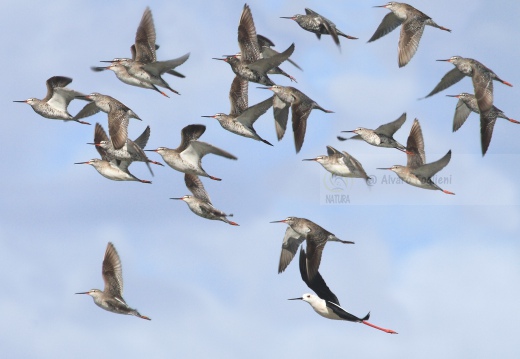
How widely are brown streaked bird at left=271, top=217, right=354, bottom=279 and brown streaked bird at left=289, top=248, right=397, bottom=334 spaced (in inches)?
Answer: 12.0

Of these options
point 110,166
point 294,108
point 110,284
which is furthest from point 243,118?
point 110,284

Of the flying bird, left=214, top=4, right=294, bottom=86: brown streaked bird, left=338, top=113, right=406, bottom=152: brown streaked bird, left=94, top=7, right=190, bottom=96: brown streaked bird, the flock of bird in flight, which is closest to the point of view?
the flying bird

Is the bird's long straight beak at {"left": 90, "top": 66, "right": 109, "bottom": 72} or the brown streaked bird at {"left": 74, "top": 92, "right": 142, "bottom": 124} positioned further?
the bird's long straight beak at {"left": 90, "top": 66, "right": 109, "bottom": 72}

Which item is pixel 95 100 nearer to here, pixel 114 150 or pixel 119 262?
pixel 114 150

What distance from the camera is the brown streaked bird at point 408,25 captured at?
43.3 metres

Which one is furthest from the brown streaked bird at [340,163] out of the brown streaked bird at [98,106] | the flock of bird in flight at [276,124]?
the brown streaked bird at [98,106]

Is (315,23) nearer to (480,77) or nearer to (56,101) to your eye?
(480,77)

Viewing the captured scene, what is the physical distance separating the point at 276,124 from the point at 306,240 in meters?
4.79

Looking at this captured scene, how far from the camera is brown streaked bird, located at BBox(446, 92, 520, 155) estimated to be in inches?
1619

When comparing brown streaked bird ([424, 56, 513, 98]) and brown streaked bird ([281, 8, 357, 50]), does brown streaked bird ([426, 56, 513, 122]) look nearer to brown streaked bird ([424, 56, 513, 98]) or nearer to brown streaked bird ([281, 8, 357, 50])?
brown streaked bird ([424, 56, 513, 98])

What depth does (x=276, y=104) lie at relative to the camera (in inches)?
1772

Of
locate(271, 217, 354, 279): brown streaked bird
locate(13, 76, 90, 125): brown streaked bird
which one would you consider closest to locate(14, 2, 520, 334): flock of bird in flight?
locate(271, 217, 354, 279): brown streaked bird

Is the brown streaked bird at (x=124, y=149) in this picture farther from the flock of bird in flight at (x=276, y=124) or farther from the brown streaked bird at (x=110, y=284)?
the brown streaked bird at (x=110, y=284)

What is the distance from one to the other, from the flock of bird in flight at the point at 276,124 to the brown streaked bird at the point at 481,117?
4 centimetres
